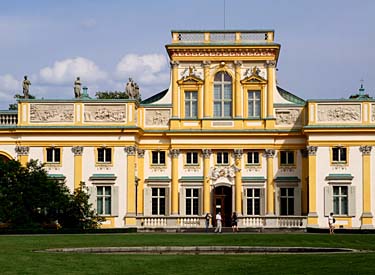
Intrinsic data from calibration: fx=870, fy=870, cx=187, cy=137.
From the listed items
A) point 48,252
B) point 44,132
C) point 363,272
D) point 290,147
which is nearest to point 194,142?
point 290,147

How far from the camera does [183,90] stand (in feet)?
211

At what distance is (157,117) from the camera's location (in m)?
64.6

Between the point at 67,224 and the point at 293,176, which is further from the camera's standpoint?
the point at 293,176

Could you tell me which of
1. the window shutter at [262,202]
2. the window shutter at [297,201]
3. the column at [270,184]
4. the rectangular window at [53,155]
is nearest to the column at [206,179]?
the window shutter at [262,202]

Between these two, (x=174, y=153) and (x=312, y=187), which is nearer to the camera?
(x=312, y=187)

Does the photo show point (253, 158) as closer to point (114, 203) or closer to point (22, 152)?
point (114, 203)

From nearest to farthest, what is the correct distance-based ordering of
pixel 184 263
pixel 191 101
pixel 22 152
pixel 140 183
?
pixel 184 263 < pixel 22 152 < pixel 140 183 < pixel 191 101

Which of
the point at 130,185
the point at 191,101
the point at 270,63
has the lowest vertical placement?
the point at 130,185

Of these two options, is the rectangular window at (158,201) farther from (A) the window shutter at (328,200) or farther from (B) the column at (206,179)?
(A) the window shutter at (328,200)

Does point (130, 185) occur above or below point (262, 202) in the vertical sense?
above

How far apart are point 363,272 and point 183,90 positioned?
41.5 m

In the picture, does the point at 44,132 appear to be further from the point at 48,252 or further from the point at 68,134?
the point at 48,252

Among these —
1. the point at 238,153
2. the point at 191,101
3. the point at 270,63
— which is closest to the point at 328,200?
the point at 238,153

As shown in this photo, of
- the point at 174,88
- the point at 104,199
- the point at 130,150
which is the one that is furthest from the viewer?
the point at 174,88
